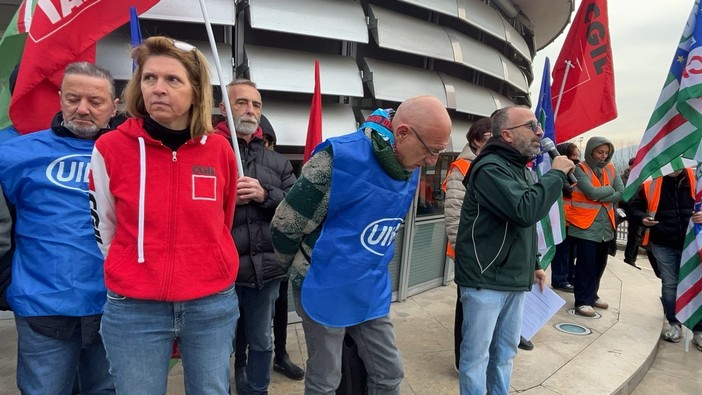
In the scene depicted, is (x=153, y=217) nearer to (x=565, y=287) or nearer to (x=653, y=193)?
(x=653, y=193)

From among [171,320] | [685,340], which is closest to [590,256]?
Result: [685,340]

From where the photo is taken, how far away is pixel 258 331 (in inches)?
102

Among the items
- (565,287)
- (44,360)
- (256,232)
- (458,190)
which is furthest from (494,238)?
(565,287)

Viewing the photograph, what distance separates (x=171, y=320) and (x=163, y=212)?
16.0 inches

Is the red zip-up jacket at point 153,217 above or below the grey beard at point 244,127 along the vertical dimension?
below

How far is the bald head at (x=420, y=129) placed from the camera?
178 centimetres

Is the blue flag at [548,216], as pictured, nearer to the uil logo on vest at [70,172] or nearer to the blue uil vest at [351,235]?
the blue uil vest at [351,235]

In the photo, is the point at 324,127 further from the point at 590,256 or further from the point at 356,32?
the point at 590,256

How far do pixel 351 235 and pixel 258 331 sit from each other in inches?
45.5

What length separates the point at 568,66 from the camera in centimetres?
415

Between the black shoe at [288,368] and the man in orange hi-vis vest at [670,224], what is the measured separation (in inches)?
155

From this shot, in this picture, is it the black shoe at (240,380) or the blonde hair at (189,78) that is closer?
the blonde hair at (189,78)

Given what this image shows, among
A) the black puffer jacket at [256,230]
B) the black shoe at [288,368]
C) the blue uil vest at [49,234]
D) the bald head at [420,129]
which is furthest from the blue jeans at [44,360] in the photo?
the bald head at [420,129]

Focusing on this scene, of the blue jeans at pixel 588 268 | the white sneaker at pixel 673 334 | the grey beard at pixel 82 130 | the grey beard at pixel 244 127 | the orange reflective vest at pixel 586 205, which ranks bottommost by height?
the white sneaker at pixel 673 334
